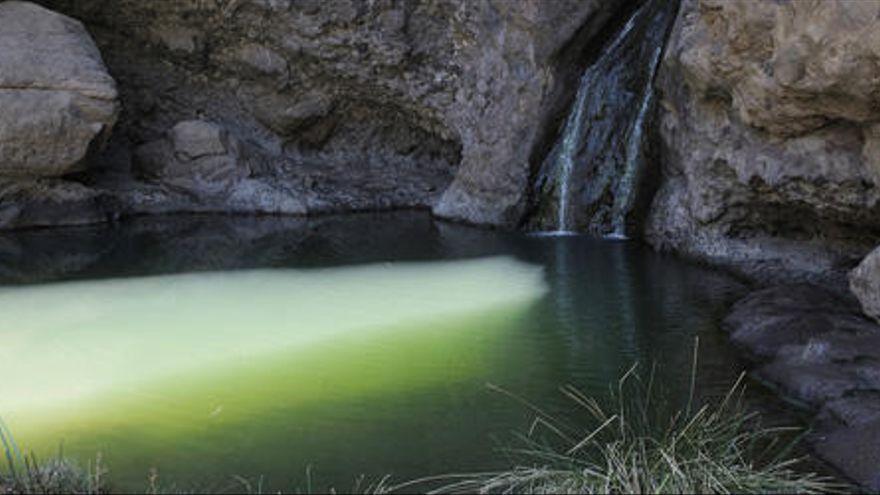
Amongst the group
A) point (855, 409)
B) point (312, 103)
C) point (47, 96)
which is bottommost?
point (855, 409)

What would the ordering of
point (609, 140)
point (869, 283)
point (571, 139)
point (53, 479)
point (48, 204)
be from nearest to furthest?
point (53, 479) < point (869, 283) < point (609, 140) < point (571, 139) < point (48, 204)

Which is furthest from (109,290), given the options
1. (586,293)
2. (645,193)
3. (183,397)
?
(645,193)

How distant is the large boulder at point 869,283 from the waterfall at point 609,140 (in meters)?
5.95

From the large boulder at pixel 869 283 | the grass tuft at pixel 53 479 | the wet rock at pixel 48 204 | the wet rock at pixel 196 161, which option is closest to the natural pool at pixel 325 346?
the grass tuft at pixel 53 479

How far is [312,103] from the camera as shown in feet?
58.0

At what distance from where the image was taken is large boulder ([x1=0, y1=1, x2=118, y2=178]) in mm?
14375

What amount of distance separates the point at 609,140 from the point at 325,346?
7.08 metres

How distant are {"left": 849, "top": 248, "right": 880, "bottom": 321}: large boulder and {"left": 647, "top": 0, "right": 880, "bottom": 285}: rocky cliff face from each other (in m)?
1.66

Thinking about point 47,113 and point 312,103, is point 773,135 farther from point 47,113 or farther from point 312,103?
point 47,113

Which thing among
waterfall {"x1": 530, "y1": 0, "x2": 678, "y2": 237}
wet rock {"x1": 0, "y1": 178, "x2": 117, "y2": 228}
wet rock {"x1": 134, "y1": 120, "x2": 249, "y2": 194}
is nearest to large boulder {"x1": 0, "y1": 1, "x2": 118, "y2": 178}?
wet rock {"x1": 0, "y1": 178, "x2": 117, "y2": 228}

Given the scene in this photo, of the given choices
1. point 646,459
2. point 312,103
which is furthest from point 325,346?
point 312,103

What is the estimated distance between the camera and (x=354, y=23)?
16875 millimetres

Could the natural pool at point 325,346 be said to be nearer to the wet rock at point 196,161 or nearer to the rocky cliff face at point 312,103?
the rocky cliff face at point 312,103

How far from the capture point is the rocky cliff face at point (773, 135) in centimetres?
777
